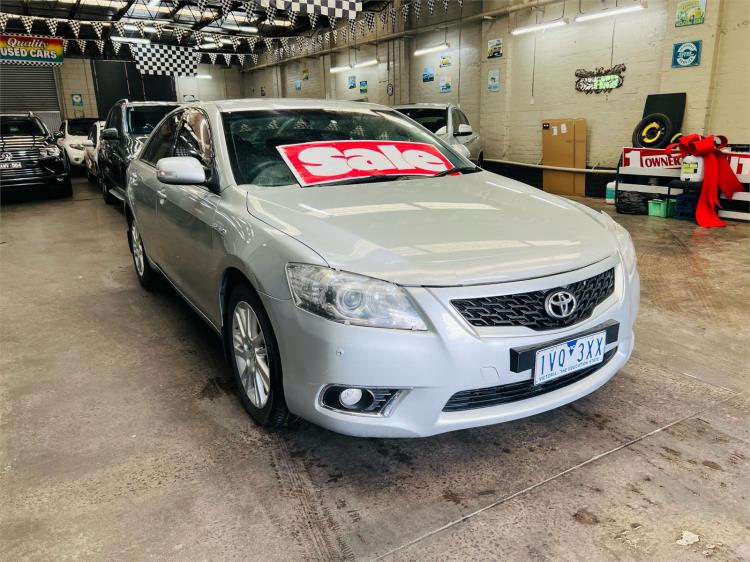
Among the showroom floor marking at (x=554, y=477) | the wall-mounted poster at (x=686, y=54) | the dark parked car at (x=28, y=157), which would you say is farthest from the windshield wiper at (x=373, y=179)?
the dark parked car at (x=28, y=157)

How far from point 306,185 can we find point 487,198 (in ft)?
2.47

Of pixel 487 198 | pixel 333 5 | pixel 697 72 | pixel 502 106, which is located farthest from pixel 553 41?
pixel 487 198

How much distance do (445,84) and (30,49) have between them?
10.4 m

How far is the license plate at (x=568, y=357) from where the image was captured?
5.54 ft

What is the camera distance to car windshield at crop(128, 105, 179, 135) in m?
6.96

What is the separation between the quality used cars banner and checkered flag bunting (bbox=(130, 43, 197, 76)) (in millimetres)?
2509

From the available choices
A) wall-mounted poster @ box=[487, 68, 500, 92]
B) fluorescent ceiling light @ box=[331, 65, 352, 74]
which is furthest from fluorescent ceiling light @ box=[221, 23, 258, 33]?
wall-mounted poster @ box=[487, 68, 500, 92]

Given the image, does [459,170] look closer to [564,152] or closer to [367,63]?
[564,152]

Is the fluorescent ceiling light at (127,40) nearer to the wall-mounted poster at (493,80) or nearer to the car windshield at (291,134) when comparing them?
the wall-mounted poster at (493,80)

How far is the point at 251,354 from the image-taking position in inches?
82.0

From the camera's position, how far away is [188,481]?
1851 millimetres

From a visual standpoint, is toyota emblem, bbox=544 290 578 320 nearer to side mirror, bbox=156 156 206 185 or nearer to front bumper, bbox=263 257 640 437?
front bumper, bbox=263 257 640 437

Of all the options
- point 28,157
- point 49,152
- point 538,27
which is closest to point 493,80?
point 538,27

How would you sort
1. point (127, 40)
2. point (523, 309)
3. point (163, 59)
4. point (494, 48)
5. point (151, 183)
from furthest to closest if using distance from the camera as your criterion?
1. point (127, 40)
2. point (163, 59)
3. point (494, 48)
4. point (151, 183)
5. point (523, 309)
